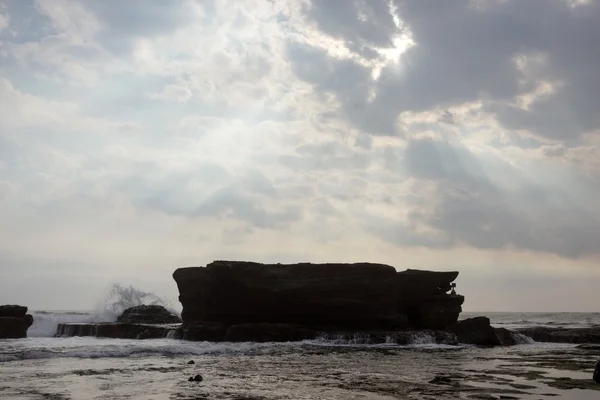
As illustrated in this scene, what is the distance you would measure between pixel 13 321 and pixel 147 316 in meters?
21.8

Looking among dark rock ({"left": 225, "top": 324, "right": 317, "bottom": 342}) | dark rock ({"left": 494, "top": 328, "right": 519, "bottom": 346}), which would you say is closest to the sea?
dark rock ({"left": 225, "top": 324, "right": 317, "bottom": 342})

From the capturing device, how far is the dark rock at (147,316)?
6338 cm

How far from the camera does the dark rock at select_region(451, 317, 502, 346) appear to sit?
138 feet

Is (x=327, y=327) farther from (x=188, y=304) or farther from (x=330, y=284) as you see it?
(x=188, y=304)

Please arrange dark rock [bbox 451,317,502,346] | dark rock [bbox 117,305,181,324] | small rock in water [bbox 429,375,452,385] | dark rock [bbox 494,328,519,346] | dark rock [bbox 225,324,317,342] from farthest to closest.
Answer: dark rock [bbox 117,305,181,324]
dark rock [bbox 494,328,519,346]
dark rock [bbox 225,324,317,342]
dark rock [bbox 451,317,502,346]
small rock in water [bbox 429,375,452,385]

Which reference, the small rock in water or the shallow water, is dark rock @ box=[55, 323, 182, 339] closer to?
the shallow water

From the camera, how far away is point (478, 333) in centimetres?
4256

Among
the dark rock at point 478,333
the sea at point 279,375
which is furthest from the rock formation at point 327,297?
the sea at point 279,375

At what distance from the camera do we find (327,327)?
46.2 meters

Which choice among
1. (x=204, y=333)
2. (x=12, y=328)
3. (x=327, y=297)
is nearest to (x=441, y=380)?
(x=327, y=297)

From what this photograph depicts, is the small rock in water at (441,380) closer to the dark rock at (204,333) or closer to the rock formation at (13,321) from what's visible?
the dark rock at (204,333)

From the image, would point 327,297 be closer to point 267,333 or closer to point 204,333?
point 267,333

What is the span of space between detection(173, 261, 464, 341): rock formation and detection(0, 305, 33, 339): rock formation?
510 inches

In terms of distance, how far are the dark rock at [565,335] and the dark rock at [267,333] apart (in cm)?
2123
